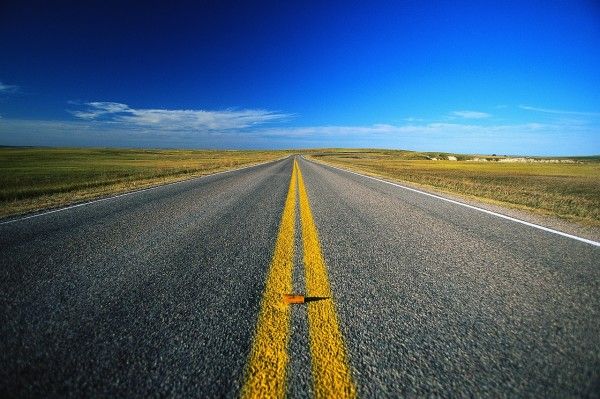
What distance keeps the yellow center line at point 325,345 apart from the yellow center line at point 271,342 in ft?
0.54

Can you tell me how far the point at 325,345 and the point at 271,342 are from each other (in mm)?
326

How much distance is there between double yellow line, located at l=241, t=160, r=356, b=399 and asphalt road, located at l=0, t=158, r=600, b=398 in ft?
0.15

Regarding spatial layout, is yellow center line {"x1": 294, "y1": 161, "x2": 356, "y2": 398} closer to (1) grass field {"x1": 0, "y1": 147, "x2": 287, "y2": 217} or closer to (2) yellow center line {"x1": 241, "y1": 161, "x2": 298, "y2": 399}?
(2) yellow center line {"x1": 241, "y1": 161, "x2": 298, "y2": 399}

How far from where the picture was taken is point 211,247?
3.83 metres

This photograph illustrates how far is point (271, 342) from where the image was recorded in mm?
1814

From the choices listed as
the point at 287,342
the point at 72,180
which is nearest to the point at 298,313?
the point at 287,342

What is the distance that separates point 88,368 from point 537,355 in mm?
2492

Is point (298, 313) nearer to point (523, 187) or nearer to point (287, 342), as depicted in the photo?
point (287, 342)

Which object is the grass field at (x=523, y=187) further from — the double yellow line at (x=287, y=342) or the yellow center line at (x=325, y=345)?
the double yellow line at (x=287, y=342)

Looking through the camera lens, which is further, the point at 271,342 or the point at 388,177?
the point at 388,177

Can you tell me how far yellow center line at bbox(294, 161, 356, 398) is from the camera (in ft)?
4.81

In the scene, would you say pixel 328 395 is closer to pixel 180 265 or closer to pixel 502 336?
pixel 502 336

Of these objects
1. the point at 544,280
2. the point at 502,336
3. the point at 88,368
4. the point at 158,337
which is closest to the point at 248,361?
the point at 158,337

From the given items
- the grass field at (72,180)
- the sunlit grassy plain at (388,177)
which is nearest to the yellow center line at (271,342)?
the sunlit grassy plain at (388,177)
